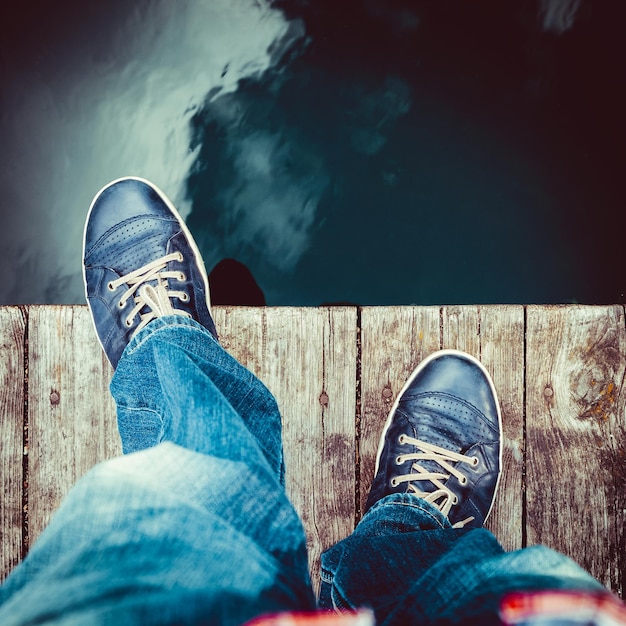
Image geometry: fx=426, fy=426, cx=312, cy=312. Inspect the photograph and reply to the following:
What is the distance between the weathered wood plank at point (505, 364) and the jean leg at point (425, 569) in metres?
0.18

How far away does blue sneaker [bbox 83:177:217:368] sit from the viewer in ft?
3.43

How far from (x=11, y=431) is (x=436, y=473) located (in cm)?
104

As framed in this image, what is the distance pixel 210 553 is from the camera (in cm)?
53

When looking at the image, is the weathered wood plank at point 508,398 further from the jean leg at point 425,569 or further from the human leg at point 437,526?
the jean leg at point 425,569

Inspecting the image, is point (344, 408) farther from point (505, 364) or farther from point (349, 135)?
point (349, 135)

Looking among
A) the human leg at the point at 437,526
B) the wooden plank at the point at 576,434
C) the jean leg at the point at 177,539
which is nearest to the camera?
the jean leg at the point at 177,539

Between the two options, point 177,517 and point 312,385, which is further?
point 312,385

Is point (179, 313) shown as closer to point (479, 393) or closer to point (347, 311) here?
point (347, 311)

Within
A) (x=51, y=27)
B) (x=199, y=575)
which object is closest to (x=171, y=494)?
(x=199, y=575)

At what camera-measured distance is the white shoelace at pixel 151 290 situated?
3.44 ft

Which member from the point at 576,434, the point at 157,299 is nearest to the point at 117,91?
the point at 157,299

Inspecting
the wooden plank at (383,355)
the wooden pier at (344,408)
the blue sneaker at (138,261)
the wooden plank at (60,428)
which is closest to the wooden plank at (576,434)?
the wooden pier at (344,408)

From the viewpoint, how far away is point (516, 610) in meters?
0.50

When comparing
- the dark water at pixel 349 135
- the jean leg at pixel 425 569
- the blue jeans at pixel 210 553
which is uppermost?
the dark water at pixel 349 135
